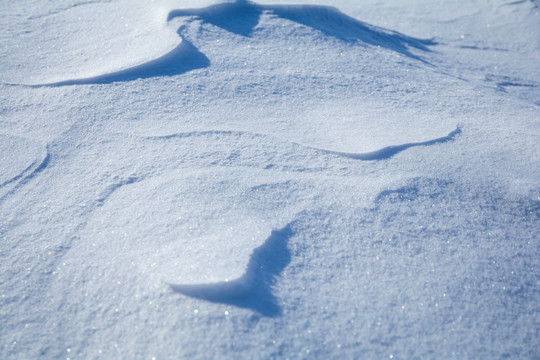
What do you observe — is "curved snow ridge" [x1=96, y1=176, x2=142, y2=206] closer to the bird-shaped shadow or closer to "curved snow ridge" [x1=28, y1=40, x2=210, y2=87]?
the bird-shaped shadow

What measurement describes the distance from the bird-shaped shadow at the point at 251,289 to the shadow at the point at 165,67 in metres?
0.91

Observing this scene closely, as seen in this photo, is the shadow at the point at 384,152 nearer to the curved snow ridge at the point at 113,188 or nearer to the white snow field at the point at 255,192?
the white snow field at the point at 255,192

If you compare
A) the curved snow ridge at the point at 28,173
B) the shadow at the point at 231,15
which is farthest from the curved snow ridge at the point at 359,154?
the shadow at the point at 231,15

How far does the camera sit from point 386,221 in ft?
3.84

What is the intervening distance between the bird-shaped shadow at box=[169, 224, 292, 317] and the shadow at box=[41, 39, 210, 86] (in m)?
0.91

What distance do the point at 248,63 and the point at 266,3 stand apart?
1.64 ft

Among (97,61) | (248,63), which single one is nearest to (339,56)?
(248,63)

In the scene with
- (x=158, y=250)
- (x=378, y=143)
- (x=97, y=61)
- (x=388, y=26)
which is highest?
(x=388, y=26)

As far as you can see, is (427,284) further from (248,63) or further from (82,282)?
(248,63)

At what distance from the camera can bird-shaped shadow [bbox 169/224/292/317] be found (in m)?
0.95

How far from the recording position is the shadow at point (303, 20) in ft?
6.20

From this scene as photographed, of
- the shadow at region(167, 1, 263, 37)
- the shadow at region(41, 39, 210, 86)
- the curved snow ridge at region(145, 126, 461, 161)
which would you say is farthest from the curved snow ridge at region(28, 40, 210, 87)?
the curved snow ridge at region(145, 126, 461, 161)

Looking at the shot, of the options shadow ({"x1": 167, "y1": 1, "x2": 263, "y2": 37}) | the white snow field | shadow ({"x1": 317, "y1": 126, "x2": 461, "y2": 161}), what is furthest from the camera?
shadow ({"x1": 167, "y1": 1, "x2": 263, "y2": 37})

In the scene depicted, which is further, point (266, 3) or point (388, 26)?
point (388, 26)
